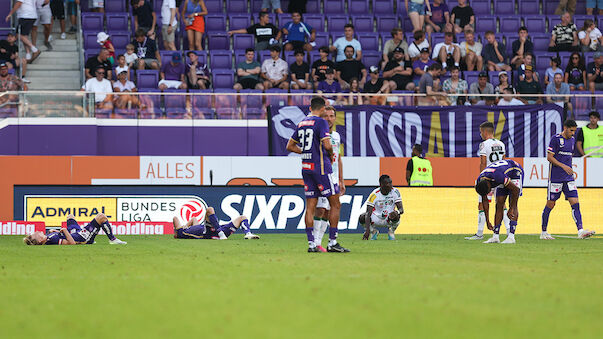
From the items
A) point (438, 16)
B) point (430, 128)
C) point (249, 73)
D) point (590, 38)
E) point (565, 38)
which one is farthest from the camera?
point (438, 16)

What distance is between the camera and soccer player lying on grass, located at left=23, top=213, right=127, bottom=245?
15.2 m

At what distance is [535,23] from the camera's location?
3045cm

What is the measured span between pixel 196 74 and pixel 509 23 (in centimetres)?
1106

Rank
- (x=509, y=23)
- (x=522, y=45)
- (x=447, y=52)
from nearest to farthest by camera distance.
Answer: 1. (x=447, y=52)
2. (x=522, y=45)
3. (x=509, y=23)

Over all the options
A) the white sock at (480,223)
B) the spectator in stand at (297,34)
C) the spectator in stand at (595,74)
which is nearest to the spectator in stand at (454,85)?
the spectator in stand at (595,74)

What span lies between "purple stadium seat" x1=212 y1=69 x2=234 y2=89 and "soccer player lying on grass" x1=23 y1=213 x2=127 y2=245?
10890mm

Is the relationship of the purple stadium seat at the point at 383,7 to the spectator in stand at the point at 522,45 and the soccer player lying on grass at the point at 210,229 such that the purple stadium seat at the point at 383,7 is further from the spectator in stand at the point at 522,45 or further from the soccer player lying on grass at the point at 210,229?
the soccer player lying on grass at the point at 210,229

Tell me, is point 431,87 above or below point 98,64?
below

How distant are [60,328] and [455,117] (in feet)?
63.0

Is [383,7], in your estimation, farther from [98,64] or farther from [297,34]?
[98,64]

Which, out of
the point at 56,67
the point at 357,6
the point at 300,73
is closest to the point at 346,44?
the point at 300,73

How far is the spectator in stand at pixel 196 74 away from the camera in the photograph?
2514 centimetres

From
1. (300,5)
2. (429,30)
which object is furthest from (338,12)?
(429,30)

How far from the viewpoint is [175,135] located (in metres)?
23.8
